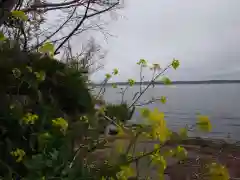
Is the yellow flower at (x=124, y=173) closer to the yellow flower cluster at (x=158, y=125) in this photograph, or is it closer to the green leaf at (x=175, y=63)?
the yellow flower cluster at (x=158, y=125)

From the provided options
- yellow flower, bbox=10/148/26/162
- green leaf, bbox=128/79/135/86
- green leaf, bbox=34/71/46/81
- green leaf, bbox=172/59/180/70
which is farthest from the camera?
green leaf, bbox=128/79/135/86

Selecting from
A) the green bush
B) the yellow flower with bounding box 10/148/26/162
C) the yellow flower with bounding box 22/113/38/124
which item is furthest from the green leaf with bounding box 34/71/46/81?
the yellow flower with bounding box 10/148/26/162

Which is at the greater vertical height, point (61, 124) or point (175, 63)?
point (175, 63)

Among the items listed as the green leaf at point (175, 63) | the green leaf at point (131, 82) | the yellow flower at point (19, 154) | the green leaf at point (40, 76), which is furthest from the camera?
the green leaf at point (131, 82)

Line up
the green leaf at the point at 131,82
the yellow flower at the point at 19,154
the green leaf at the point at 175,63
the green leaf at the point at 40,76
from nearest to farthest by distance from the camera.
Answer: the yellow flower at the point at 19,154, the green leaf at the point at 40,76, the green leaf at the point at 175,63, the green leaf at the point at 131,82

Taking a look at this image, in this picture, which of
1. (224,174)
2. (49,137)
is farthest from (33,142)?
(224,174)

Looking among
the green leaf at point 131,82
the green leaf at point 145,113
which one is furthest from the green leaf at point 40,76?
the green leaf at point 131,82

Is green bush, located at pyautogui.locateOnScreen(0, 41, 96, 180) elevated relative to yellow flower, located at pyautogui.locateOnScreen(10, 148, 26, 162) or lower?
elevated

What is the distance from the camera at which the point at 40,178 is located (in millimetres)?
968

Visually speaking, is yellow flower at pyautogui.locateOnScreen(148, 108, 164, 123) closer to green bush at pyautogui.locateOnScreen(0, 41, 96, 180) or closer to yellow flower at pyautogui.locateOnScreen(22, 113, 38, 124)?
green bush at pyautogui.locateOnScreen(0, 41, 96, 180)

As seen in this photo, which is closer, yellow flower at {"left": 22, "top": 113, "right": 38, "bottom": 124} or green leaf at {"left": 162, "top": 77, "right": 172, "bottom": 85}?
yellow flower at {"left": 22, "top": 113, "right": 38, "bottom": 124}

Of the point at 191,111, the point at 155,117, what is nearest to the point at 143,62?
the point at 155,117

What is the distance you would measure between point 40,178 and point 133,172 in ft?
1.13

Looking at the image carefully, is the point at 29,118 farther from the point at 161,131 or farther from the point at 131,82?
the point at 131,82
